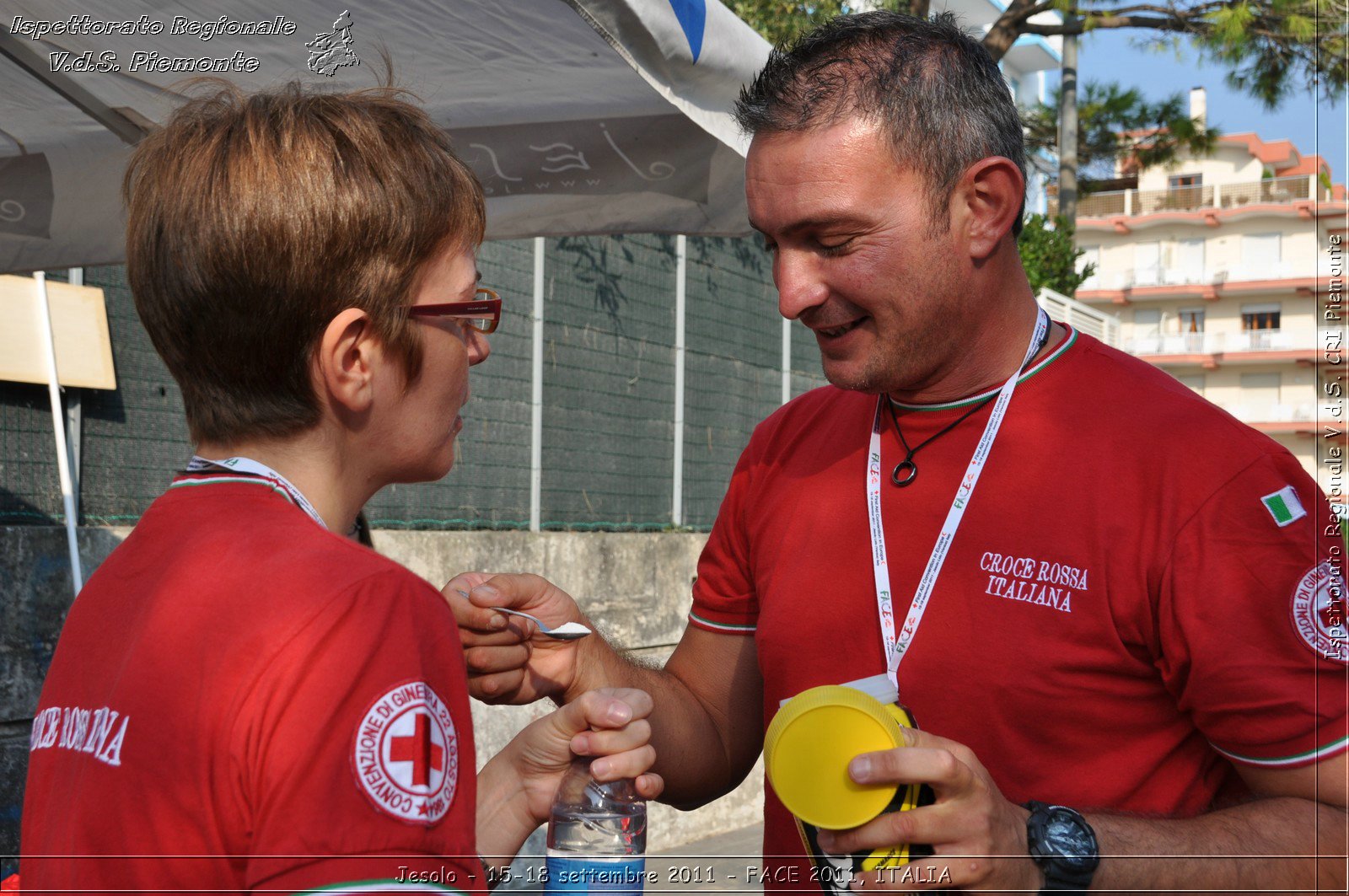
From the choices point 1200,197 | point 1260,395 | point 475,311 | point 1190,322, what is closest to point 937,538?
point 475,311

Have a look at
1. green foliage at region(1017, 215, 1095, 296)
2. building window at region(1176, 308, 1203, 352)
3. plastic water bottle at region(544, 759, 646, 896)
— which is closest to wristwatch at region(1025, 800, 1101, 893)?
plastic water bottle at region(544, 759, 646, 896)

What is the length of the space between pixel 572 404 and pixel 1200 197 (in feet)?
222

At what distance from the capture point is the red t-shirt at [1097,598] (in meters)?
1.88

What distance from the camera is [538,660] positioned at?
8.05 ft

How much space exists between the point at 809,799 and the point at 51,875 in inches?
35.7

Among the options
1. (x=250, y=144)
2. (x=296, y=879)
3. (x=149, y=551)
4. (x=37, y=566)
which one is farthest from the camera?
(x=37, y=566)

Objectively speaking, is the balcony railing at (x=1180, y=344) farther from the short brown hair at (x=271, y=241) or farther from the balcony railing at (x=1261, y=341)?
the short brown hair at (x=271, y=241)

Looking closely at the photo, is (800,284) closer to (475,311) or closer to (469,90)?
(475,311)

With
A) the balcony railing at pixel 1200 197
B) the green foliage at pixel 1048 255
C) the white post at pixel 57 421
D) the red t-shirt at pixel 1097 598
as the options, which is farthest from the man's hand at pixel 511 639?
the balcony railing at pixel 1200 197

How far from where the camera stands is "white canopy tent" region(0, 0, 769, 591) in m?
2.52

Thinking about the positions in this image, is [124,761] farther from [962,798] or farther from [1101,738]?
[1101,738]

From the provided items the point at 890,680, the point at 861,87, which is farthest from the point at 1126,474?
the point at 861,87

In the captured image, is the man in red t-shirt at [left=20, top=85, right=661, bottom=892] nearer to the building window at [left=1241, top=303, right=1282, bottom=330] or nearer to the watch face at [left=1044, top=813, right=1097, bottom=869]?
the watch face at [left=1044, top=813, right=1097, bottom=869]

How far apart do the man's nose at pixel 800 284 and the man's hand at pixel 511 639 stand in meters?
0.74
